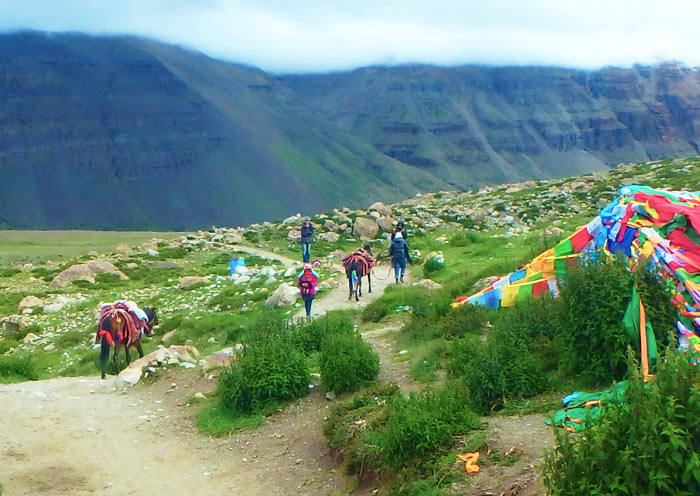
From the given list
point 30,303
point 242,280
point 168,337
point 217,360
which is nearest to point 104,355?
point 217,360

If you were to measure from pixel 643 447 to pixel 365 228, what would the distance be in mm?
33238

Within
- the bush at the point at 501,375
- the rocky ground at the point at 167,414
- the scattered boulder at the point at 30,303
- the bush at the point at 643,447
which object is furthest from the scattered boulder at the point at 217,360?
the scattered boulder at the point at 30,303

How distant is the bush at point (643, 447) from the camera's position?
23.9ft

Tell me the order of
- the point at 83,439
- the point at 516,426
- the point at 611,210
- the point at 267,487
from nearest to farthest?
the point at 516,426 → the point at 267,487 → the point at 83,439 → the point at 611,210

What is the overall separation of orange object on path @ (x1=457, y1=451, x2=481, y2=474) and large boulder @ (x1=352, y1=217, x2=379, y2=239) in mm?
30212

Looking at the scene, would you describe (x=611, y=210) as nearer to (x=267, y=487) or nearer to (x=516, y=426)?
(x=516, y=426)

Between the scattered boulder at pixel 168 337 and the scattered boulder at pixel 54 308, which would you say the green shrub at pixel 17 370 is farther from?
the scattered boulder at pixel 54 308

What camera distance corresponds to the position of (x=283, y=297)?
2331 cm

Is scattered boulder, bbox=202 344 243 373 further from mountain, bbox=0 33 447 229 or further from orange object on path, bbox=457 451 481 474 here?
mountain, bbox=0 33 447 229

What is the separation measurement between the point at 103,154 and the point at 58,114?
11990mm

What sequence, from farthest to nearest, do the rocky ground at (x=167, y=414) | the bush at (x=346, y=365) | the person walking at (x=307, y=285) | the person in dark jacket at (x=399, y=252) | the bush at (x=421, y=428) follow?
the person in dark jacket at (x=399, y=252) < the person walking at (x=307, y=285) < the bush at (x=346, y=365) < the rocky ground at (x=167, y=414) < the bush at (x=421, y=428)

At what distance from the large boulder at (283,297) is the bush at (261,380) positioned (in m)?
8.93

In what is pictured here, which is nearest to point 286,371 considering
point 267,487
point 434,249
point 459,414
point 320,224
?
point 267,487

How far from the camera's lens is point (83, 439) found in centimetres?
1327
